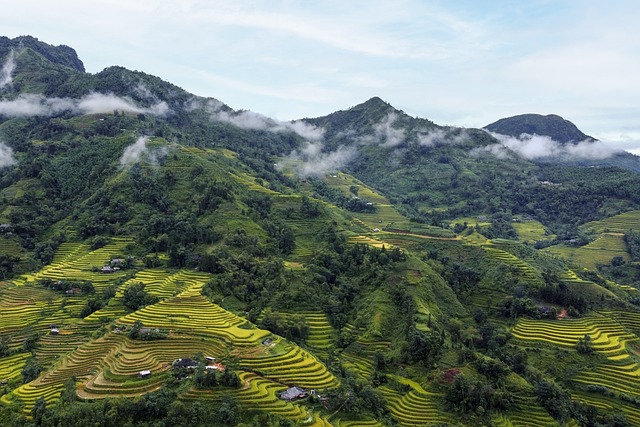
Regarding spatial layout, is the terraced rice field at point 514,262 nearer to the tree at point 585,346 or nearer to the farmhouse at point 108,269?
the tree at point 585,346

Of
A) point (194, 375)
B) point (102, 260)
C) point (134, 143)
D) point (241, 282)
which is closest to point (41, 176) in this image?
point (134, 143)

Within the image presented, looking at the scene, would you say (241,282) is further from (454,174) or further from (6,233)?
(454,174)

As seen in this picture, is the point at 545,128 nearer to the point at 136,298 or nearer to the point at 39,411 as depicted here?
the point at 136,298

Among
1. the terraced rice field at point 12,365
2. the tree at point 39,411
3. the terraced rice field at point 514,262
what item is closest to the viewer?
the tree at point 39,411

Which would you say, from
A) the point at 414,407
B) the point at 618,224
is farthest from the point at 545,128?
the point at 414,407

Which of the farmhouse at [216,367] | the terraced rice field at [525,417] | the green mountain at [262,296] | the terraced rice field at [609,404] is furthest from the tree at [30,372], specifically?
the terraced rice field at [609,404]

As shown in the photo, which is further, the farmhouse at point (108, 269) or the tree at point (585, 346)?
the farmhouse at point (108, 269)
